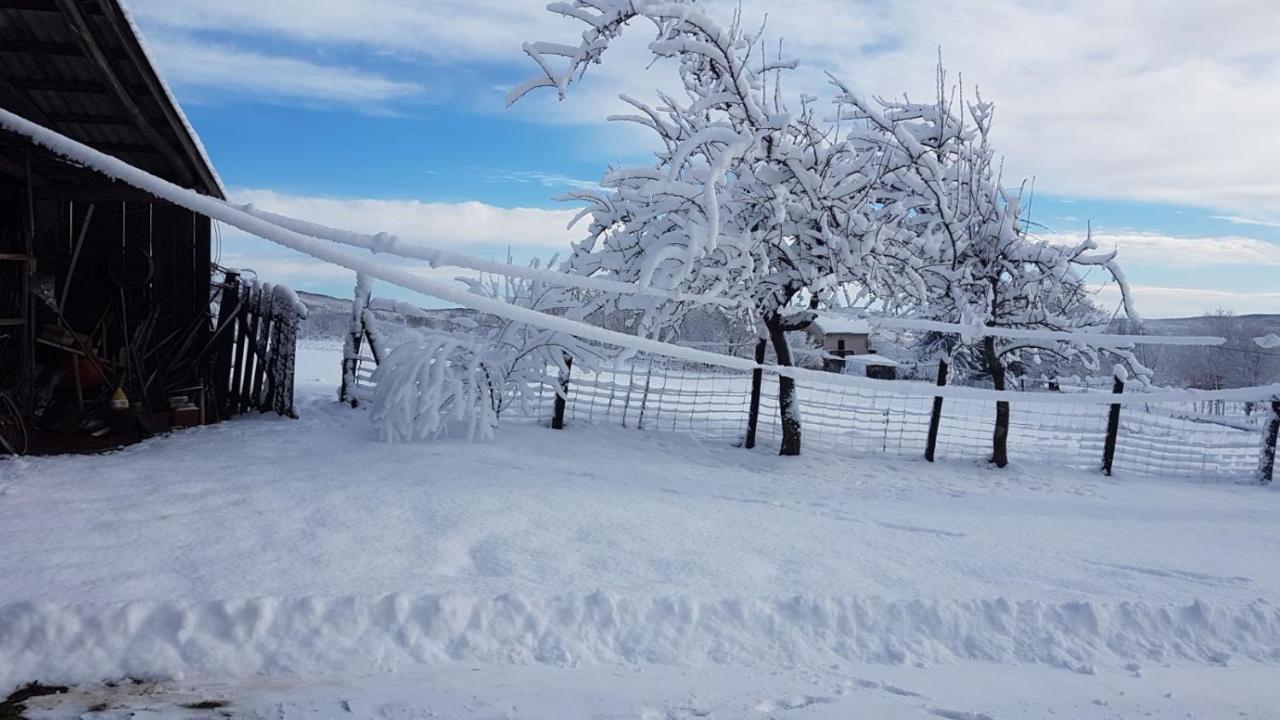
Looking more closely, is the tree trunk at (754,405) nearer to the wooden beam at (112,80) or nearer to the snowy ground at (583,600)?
the snowy ground at (583,600)

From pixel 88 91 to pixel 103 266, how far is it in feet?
7.50

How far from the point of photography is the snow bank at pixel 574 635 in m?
3.35

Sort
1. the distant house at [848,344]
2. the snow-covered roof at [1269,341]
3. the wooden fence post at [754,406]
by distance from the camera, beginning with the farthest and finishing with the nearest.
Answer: the distant house at [848,344] < the wooden fence post at [754,406] < the snow-covered roof at [1269,341]

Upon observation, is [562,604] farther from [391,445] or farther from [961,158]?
[961,158]

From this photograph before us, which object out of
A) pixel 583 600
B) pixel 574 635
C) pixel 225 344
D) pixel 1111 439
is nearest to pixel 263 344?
pixel 225 344

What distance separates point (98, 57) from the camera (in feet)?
20.8

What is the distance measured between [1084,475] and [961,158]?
4.14m

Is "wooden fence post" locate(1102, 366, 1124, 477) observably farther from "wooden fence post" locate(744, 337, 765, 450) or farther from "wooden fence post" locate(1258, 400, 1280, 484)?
"wooden fence post" locate(744, 337, 765, 450)

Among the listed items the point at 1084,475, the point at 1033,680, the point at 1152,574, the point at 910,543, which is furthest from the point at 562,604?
the point at 1084,475

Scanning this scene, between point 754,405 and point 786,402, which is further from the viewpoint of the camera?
point 754,405

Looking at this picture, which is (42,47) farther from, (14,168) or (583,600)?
(583,600)

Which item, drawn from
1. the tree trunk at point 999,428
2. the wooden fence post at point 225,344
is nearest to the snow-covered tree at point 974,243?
the tree trunk at point 999,428

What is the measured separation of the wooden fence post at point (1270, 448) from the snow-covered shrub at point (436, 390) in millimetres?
9186

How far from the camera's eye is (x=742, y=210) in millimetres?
8820
